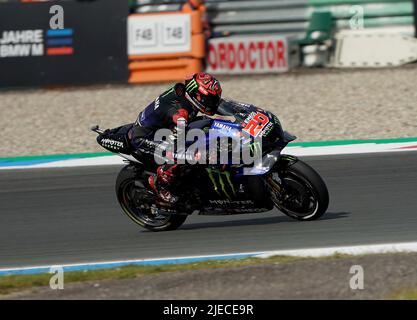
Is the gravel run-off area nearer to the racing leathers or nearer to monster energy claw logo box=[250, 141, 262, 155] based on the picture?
the racing leathers

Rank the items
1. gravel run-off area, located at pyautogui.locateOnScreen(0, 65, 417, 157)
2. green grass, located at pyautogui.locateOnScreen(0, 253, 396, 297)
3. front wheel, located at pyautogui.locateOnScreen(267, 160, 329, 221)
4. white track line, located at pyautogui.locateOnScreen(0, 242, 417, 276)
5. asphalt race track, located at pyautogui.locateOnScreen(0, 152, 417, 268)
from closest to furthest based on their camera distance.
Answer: green grass, located at pyautogui.locateOnScreen(0, 253, 396, 297), white track line, located at pyautogui.locateOnScreen(0, 242, 417, 276), front wheel, located at pyautogui.locateOnScreen(267, 160, 329, 221), asphalt race track, located at pyautogui.locateOnScreen(0, 152, 417, 268), gravel run-off area, located at pyautogui.locateOnScreen(0, 65, 417, 157)

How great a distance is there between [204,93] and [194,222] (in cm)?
163

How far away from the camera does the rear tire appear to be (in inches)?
322

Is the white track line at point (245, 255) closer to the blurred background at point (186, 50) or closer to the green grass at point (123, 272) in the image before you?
the green grass at point (123, 272)

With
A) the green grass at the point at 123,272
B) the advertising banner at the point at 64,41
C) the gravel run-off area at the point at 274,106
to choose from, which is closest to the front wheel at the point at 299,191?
the green grass at the point at 123,272

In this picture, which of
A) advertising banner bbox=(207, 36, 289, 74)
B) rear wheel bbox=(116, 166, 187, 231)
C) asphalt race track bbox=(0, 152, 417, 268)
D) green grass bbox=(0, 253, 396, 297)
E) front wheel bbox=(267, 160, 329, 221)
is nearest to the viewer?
green grass bbox=(0, 253, 396, 297)

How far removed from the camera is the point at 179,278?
6.87 m

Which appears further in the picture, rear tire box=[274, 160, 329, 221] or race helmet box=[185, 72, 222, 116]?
race helmet box=[185, 72, 222, 116]

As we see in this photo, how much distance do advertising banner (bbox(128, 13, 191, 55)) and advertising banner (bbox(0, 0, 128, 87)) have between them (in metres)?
0.19

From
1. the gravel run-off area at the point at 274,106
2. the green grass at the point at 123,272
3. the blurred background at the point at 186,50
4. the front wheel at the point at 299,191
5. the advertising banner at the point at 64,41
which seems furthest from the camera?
the advertising banner at the point at 64,41

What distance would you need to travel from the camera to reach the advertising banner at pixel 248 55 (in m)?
16.4

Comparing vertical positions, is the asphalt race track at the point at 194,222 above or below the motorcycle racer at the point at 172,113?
below

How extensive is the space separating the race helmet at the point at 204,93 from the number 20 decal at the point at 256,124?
1.21 feet

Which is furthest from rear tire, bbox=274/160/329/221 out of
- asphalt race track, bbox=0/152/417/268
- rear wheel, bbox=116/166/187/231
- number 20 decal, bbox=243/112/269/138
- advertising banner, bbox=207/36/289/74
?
A: advertising banner, bbox=207/36/289/74
